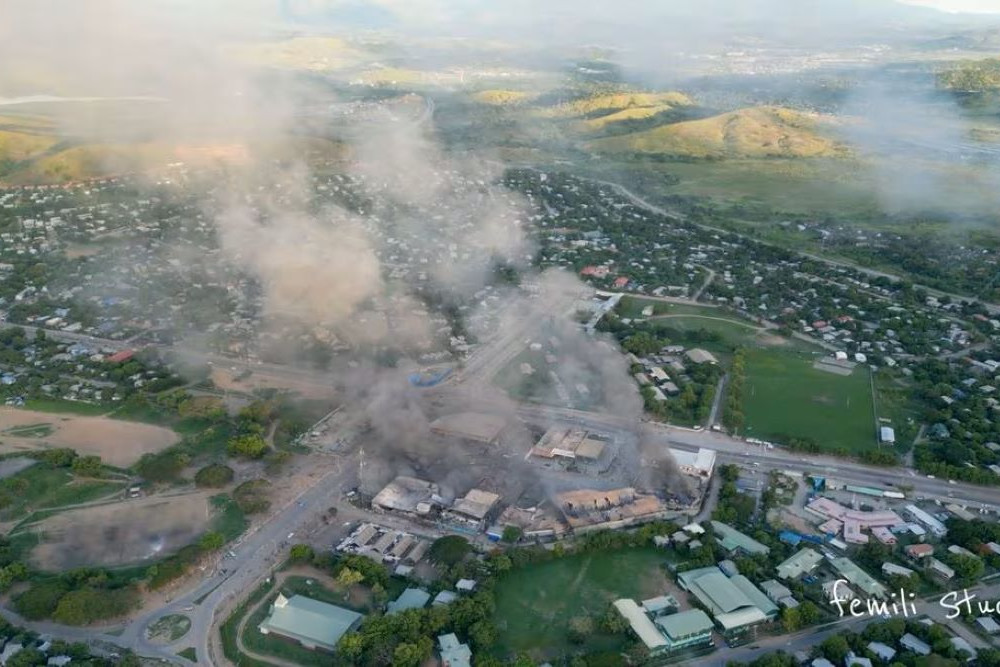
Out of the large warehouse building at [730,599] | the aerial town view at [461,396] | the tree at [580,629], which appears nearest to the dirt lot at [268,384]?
the aerial town view at [461,396]

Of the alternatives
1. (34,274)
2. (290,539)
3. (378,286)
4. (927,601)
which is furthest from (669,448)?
(34,274)

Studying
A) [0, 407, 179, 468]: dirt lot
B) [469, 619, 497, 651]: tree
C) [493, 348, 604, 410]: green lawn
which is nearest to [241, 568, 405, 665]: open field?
[469, 619, 497, 651]: tree

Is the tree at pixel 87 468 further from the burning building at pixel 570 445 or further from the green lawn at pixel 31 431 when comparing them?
the burning building at pixel 570 445

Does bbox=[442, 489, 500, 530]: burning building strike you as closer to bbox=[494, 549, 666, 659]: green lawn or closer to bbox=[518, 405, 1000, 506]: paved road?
bbox=[494, 549, 666, 659]: green lawn

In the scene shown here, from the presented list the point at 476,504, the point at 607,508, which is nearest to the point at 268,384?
the point at 476,504

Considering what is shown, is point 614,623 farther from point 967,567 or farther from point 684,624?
point 967,567

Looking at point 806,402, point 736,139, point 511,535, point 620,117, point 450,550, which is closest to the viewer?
point 450,550
